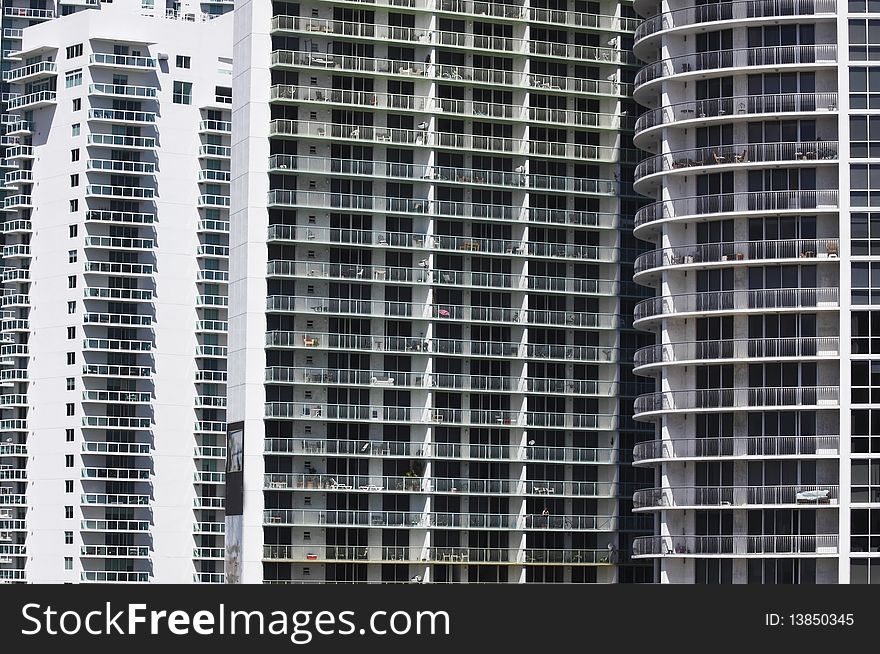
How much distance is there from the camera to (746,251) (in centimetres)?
11931

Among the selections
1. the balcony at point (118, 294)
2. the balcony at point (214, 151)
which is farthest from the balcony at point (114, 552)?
the balcony at point (214, 151)

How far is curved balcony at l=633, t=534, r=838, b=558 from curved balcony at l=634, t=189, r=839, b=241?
17965mm

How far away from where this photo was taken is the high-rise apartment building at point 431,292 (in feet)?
438

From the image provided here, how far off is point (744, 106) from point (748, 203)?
18.3ft

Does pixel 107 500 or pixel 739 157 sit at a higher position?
pixel 739 157

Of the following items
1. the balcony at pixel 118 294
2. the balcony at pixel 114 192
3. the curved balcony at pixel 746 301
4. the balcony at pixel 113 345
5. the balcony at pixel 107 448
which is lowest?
the balcony at pixel 107 448

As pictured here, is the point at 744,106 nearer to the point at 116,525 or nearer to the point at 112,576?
the point at 116,525

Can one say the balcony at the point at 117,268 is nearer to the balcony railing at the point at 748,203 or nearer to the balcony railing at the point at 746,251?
the balcony railing at the point at 748,203

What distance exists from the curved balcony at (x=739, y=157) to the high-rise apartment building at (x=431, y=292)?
16343 mm

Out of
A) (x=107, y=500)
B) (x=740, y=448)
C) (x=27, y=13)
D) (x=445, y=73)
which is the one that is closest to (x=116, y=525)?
(x=107, y=500)

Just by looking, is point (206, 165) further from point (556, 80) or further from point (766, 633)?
point (766, 633)

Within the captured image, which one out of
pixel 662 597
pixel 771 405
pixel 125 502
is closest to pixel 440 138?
pixel 771 405

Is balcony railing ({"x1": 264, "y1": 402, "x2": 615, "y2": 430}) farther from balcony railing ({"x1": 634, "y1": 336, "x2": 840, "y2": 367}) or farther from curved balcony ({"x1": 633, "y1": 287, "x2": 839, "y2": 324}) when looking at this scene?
curved balcony ({"x1": 633, "y1": 287, "x2": 839, "y2": 324})

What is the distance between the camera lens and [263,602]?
59.4 meters
